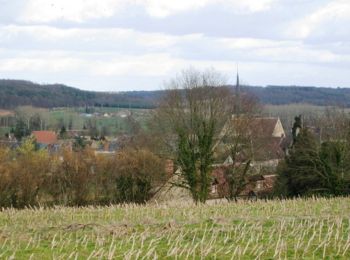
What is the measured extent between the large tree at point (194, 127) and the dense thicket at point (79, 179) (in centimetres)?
195

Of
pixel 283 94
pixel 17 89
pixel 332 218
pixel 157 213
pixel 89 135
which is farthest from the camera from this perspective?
pixel 283 94

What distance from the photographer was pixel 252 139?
4056cm

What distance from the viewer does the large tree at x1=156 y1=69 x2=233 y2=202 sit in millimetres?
36688

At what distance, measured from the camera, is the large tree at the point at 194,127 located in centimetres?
3669

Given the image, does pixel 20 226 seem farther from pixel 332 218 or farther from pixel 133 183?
pixel 133 183

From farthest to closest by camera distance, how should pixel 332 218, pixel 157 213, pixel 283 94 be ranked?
1. pixel 283 94
2. pixel 157 213
3. pixel 332 218

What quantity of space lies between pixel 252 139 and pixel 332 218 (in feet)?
81.9

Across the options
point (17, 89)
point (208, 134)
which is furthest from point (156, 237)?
point (17, 89)

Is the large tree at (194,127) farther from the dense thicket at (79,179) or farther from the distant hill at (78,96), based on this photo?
the distant hill at (78,96)

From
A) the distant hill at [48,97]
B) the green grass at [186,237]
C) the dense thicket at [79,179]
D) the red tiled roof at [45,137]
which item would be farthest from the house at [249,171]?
the distant hill at [48,97]

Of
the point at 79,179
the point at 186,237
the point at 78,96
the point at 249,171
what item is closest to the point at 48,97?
the point at 78,96

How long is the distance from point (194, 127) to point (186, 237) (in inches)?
963

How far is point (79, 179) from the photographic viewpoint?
40062 millimetres

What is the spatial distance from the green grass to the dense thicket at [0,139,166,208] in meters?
19.9
